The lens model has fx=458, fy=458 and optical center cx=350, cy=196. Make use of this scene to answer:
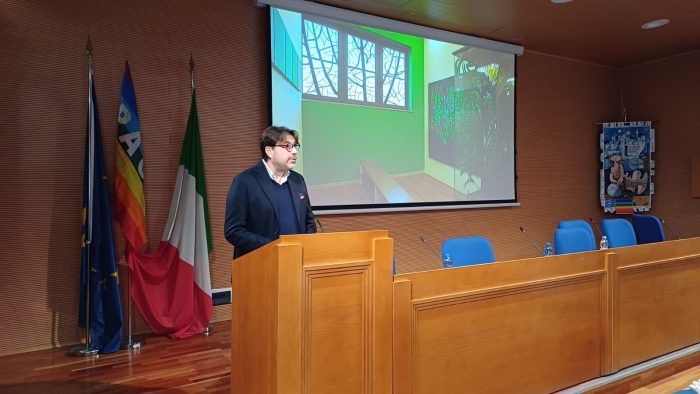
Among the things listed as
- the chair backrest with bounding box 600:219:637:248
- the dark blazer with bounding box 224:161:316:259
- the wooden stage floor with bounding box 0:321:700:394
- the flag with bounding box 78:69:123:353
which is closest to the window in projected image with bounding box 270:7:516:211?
the flag with bounding box 78:69:123:353

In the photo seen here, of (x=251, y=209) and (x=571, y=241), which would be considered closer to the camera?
(x=251, y=209)

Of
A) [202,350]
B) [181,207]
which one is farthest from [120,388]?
[181,207]

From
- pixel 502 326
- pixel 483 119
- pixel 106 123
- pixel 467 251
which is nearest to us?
pixel 502 326

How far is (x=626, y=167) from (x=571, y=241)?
411 cm

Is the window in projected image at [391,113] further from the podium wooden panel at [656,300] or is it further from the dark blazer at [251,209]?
the podium wooden panel at [656,300]

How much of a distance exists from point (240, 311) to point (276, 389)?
20.3 inches

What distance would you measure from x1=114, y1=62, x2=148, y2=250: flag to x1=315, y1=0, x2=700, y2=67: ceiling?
200 centimetres

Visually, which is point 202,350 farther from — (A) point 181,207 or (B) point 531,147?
(B) point 531,147

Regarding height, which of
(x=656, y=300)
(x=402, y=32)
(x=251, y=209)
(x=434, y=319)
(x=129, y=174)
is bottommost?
(x=656, y=300)

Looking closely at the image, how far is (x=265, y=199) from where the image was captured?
2.31 metres

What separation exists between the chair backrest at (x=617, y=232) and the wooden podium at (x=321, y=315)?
3.16 m

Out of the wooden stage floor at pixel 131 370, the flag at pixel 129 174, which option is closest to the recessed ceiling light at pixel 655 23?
the flag at pixel 129 174

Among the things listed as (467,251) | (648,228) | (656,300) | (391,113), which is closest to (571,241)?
(656,300)

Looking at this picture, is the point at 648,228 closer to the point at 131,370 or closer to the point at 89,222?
the point at 131,370
